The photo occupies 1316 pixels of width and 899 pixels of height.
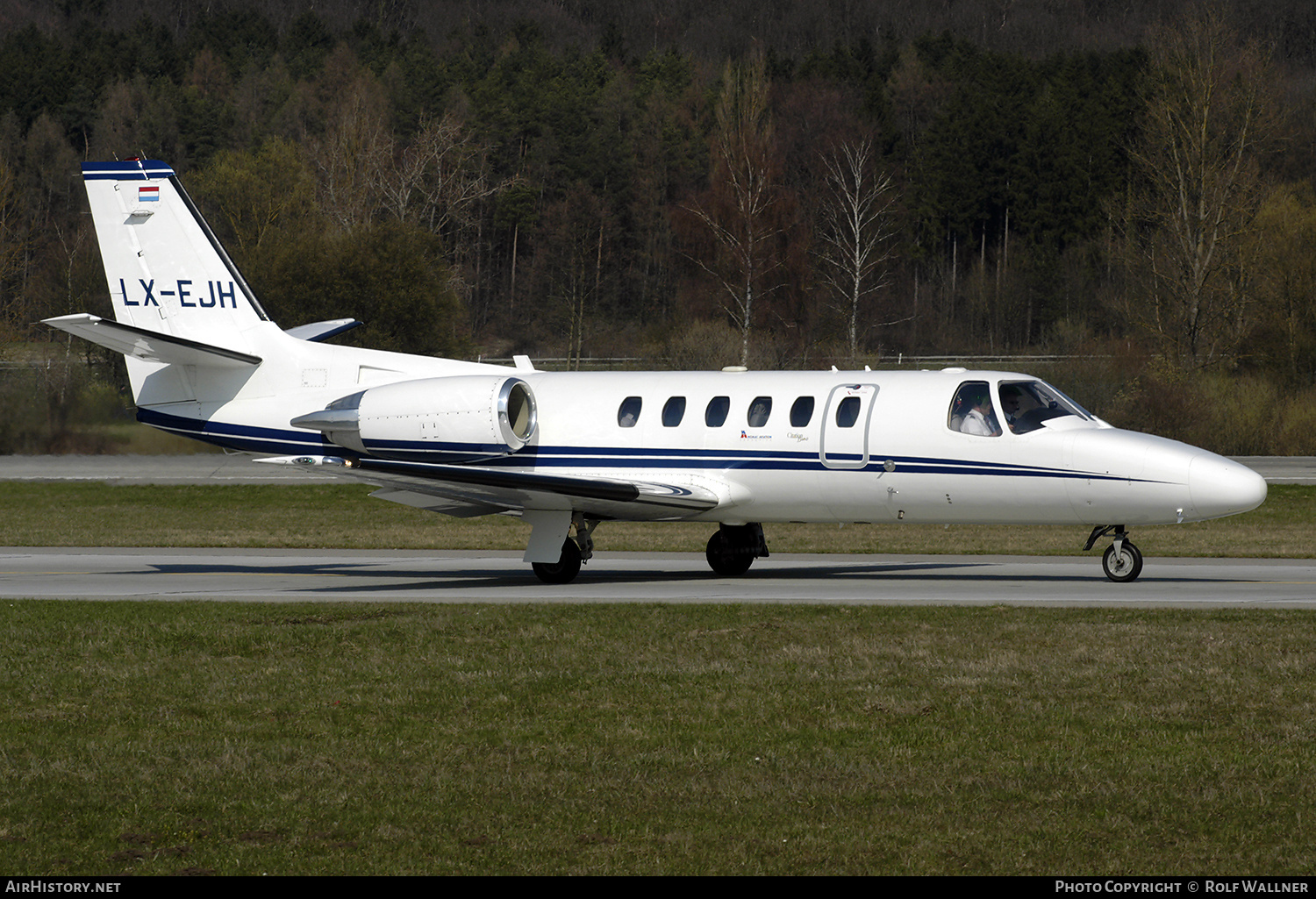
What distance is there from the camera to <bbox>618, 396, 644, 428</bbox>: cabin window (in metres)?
22.2

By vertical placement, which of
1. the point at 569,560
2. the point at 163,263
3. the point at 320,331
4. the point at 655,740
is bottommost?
the point at 569,560

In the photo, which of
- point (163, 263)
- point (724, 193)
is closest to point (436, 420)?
point (163, 263)

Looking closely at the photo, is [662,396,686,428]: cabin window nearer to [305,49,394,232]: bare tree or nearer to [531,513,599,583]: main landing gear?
[531,513,599,583]: main landing gear

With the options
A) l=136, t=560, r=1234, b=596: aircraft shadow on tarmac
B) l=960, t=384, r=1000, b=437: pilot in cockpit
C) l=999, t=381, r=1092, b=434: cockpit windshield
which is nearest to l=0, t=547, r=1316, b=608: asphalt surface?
l=136, t=560, r=1234, b=596: aircraft shadow on tarmac

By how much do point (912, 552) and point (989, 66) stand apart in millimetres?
69080

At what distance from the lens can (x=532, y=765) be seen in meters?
9.98

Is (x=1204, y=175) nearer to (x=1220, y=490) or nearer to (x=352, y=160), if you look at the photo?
(x=1220, y=490)

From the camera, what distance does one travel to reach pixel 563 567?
21.9 m

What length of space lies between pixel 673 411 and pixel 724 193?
176ft

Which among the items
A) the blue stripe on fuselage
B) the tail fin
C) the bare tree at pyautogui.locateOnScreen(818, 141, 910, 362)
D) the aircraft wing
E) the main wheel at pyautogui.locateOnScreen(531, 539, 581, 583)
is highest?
the bare tree at pyautogui.locateOnScreen(818, 141, 910, 362)

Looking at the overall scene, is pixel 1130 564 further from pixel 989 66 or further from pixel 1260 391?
pixel 989 66

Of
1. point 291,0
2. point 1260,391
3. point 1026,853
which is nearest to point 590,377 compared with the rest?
point 1026,853

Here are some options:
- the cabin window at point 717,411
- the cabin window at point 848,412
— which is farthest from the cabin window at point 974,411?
the cabin window at point 717,411

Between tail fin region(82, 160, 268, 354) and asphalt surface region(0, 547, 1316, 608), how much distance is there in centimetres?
419
